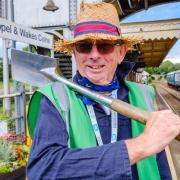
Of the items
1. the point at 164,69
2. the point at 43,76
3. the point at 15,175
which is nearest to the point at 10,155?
the point at 15,175

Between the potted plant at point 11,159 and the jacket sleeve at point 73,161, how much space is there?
2126 millimetres

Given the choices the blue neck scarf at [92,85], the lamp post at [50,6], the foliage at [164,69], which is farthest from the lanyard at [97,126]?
the foliage at [164,69]

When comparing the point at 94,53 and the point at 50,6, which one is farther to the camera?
the point at 50,6

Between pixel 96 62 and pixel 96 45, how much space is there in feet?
0.23

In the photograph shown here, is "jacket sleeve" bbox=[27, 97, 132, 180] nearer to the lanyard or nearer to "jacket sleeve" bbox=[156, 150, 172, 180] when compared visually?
the lanyard

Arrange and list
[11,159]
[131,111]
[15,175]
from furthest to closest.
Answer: [11,159] → [15,175] → [131,111]

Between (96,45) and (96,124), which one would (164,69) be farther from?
(96,124)

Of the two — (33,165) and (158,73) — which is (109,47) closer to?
(33,165)

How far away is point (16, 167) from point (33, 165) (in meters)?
2.26

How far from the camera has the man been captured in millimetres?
1063

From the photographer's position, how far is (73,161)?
1074 millimetres

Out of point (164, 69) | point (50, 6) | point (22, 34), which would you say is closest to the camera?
point (22, 34)

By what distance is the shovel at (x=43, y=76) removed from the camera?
4.02 feet

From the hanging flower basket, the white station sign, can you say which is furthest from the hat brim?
the hanging flower basket
